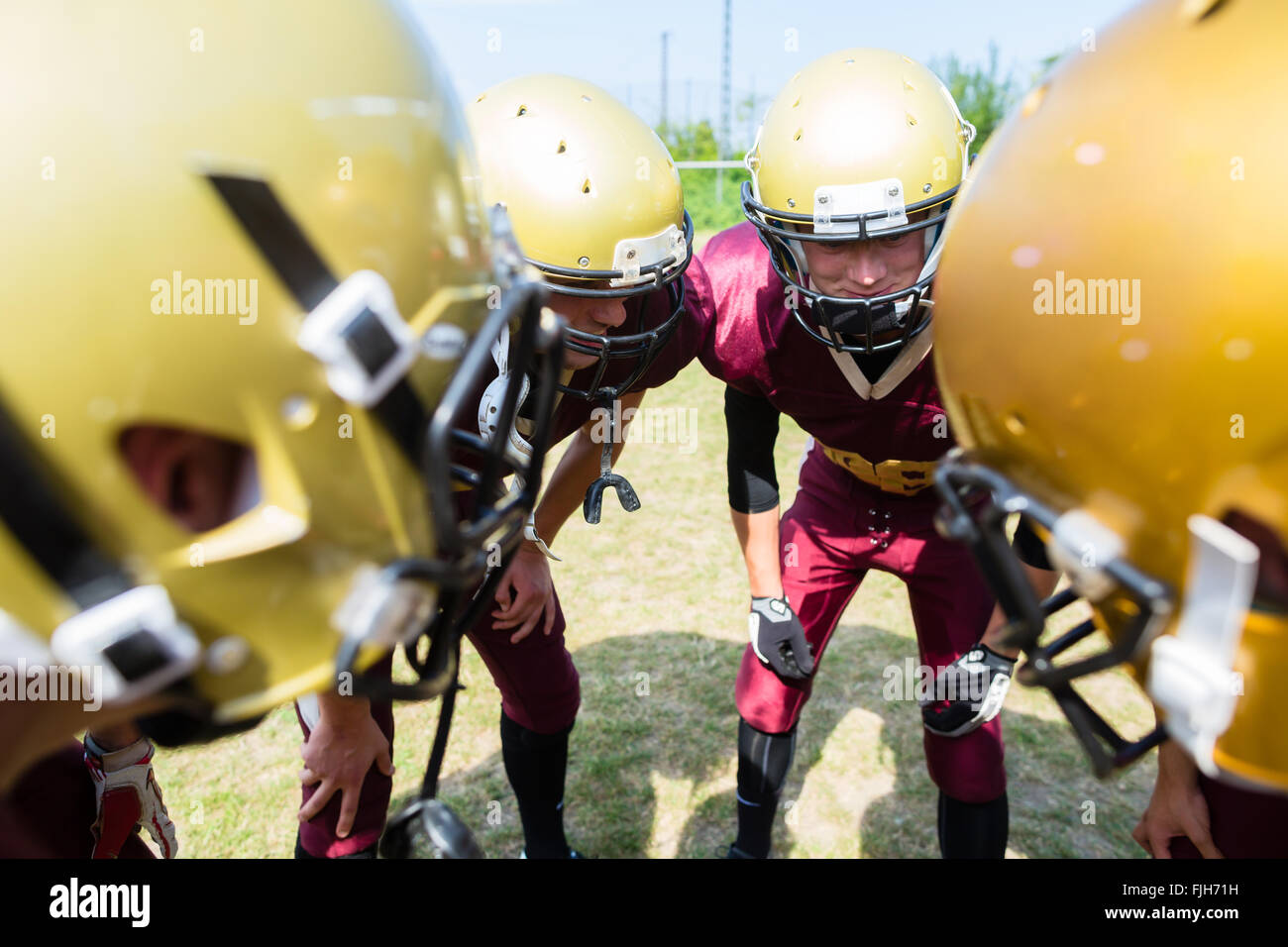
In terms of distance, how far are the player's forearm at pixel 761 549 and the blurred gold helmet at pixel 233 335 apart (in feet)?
5.87

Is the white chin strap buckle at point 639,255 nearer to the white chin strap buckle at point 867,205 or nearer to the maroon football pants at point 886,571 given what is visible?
the white chin strap buckle at point 867,205

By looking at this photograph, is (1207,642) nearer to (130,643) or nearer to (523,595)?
(130,643)

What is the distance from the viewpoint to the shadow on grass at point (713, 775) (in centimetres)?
329

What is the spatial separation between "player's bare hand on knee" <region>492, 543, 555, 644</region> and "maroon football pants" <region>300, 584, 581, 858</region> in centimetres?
4

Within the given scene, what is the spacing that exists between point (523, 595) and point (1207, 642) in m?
1.87

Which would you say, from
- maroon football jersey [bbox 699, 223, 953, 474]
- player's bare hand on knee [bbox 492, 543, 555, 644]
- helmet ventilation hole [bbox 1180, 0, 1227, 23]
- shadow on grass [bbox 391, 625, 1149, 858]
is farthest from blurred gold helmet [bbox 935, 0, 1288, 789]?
shadow on grass [bbox 391, 625, 1149, 858]

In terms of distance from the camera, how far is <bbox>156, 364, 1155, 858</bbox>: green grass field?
330 cm

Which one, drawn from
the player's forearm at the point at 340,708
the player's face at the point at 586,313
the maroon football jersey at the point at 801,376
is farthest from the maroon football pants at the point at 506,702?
the maroon football jersey at the point at 801,376

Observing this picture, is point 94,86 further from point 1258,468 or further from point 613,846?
point 613,846

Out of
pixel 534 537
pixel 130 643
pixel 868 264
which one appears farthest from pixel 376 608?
pixel 868 264

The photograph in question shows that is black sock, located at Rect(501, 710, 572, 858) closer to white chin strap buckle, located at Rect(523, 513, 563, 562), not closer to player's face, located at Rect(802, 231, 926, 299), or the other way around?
white chin strap buckle, located at Rect(523, 513, 563, 562)

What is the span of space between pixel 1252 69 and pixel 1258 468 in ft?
1.45

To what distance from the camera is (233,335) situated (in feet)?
3.15

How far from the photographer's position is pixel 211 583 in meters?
1.03
